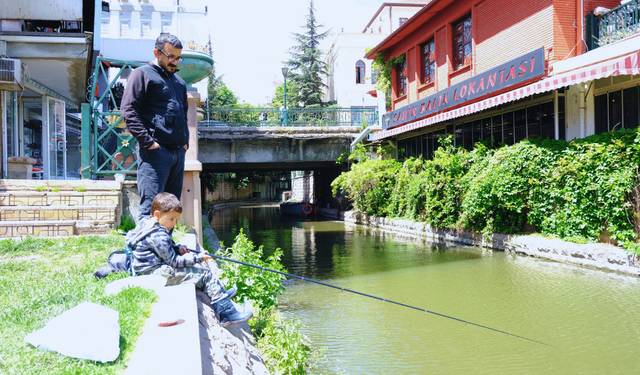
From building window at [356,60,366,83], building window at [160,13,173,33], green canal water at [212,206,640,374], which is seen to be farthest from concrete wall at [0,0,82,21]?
building window at [356,60,366,83]

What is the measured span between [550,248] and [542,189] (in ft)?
4.35

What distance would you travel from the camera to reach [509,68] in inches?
531

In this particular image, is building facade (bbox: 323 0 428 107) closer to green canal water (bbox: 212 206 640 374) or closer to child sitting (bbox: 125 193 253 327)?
green canal water (bbox: 212 206 640 374)

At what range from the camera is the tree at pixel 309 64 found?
138ft

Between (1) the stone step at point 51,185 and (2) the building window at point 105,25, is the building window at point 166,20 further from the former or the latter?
(1) the stone step at point 51,185

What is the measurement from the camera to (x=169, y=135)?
14.7ft

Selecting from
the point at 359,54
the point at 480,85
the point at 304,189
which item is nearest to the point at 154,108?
the point at 480,85

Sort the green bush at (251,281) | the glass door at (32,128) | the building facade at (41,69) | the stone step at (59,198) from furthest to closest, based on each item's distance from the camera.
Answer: the glass door at (32,128) → the building facade at (41,69) → the stone step at (59,198) → the green bush at (251,281)

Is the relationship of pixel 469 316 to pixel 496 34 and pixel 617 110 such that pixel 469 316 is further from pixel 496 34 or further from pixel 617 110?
pixel 496 34

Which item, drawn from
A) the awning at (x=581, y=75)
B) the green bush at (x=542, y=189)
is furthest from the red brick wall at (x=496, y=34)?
the green bush at (x=542, y=189)

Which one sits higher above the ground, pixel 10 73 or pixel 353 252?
pixel 10 73

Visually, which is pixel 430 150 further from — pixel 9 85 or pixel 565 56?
pixel 9 85

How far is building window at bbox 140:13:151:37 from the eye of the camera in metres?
31.1

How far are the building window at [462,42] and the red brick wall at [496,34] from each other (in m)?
0.21
